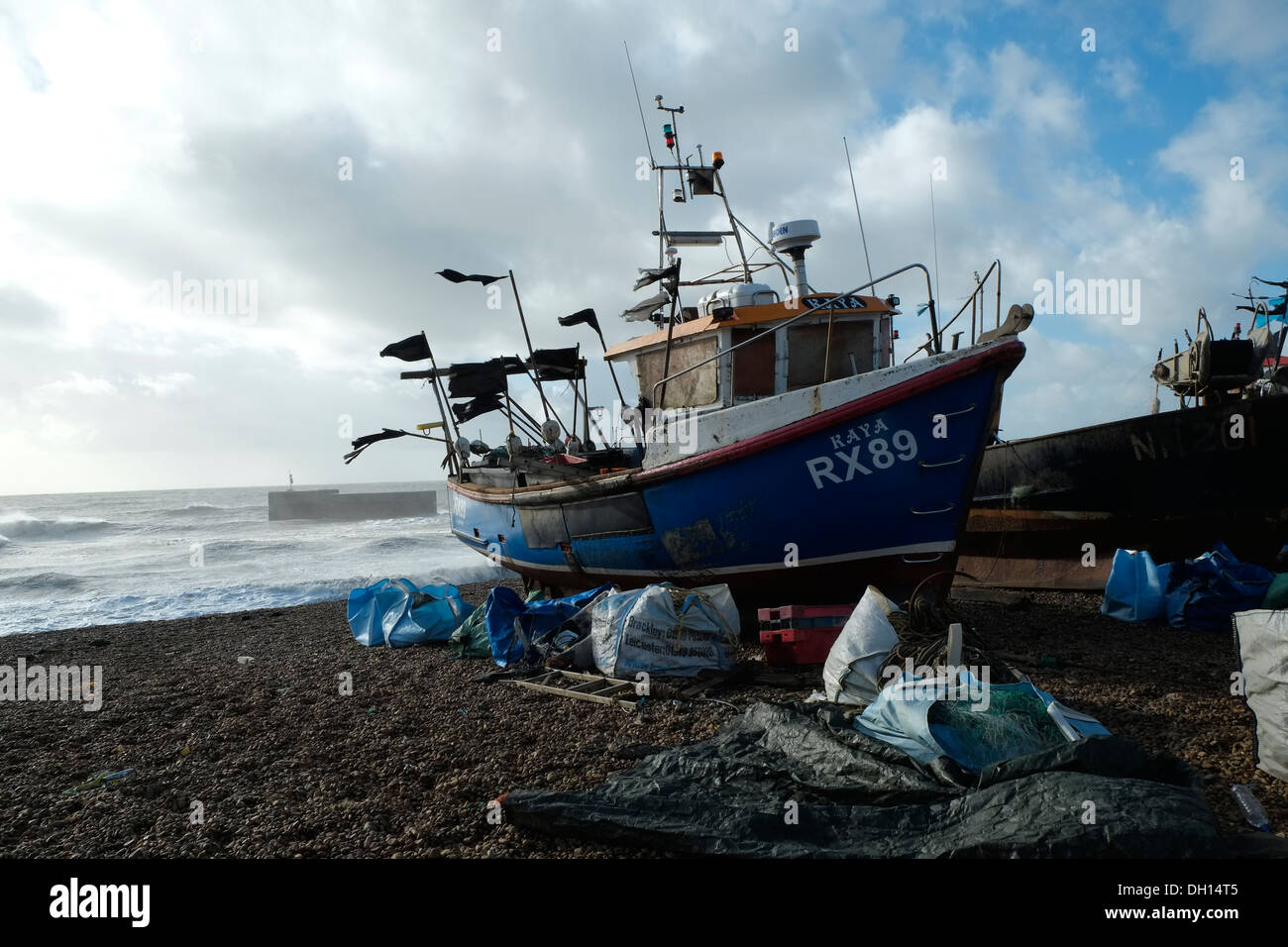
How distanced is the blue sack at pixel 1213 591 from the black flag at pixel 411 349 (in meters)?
10.5

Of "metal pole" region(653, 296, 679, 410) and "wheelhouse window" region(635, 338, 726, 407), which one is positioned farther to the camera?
"wheelhouse window" region(635, 338, 726, 407)

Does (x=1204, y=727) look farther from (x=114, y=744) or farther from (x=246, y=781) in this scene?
(x=114, y=744)

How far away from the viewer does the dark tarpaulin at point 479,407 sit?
11523 mm

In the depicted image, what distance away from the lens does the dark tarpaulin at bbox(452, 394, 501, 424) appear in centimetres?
1152

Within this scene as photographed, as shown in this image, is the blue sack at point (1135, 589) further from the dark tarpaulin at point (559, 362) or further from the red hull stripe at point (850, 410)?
the dark tarpaulin at point (559, 362)

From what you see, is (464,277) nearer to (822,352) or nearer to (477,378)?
(477,378)

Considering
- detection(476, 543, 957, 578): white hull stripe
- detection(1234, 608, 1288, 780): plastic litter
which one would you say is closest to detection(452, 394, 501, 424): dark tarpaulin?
detection(476, 543, 957, 578): white hull stripe

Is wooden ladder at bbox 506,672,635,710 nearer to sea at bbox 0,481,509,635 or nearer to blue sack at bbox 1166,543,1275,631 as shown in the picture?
blue sack at bbox 1166,543,1275,631

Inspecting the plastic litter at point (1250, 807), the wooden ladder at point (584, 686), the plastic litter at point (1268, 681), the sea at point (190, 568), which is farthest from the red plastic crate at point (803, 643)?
the sea at point (190, 568)

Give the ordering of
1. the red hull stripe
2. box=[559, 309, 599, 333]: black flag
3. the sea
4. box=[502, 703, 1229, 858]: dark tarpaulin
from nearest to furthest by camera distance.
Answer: box=[502, 703, 1229, 858]: dark tarpaulin < the red hull stripe < box=[559, 309, 599, 333]: black flag < the sea

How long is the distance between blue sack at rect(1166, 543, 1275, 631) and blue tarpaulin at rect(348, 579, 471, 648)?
727 cm
